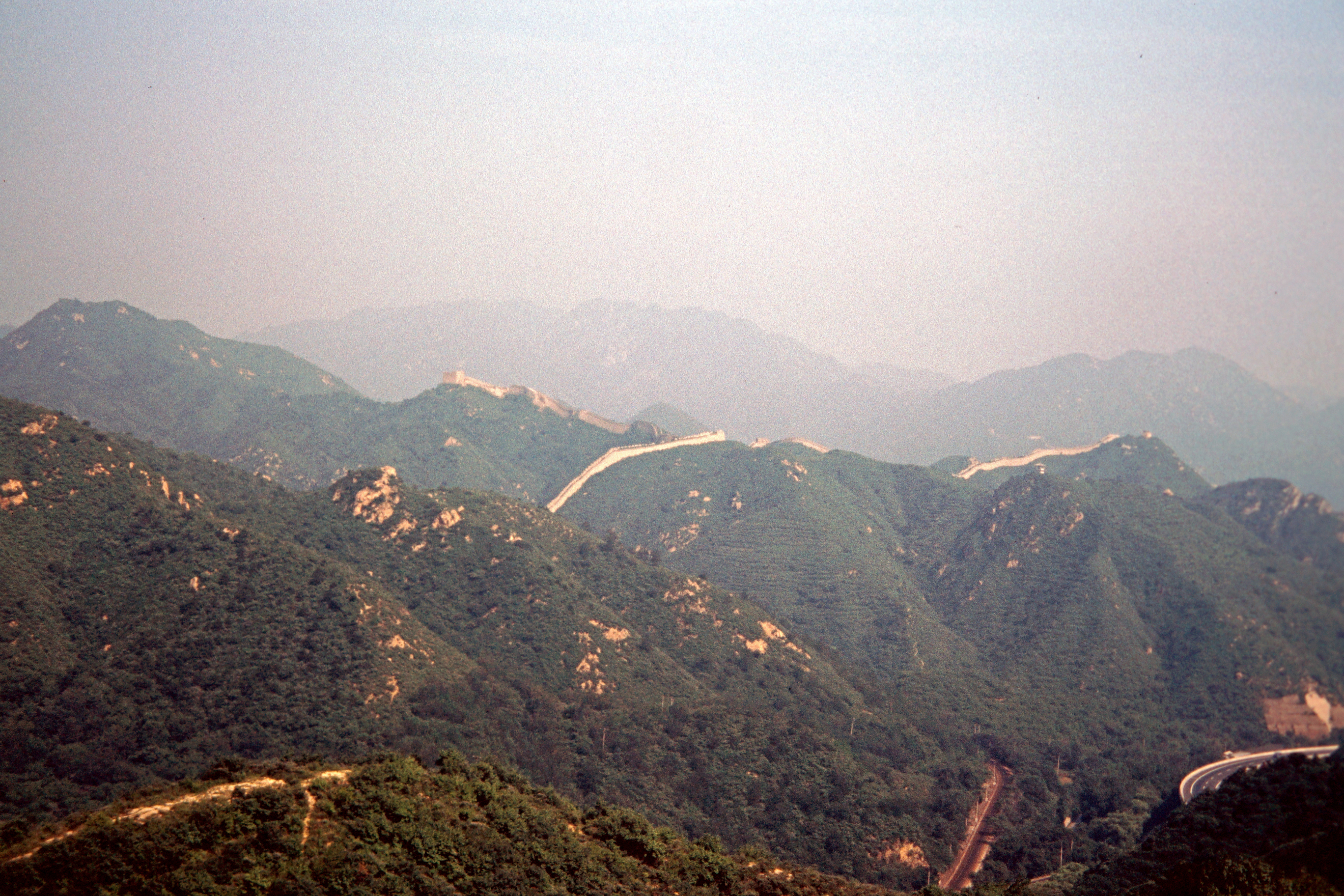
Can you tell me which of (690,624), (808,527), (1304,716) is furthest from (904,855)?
(808,527)

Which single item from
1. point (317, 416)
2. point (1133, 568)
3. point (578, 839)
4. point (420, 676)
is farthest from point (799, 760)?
point (317, 416)

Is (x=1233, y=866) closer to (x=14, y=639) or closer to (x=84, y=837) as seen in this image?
(x=84, y=837)

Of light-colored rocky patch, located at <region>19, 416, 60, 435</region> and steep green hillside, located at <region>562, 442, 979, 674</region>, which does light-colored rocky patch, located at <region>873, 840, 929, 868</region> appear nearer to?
steep green hillside, located at <region>562, 442, 979, 674</region>

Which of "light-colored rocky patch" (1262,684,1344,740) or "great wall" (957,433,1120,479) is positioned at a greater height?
"great wall" (957,433,1120,479)

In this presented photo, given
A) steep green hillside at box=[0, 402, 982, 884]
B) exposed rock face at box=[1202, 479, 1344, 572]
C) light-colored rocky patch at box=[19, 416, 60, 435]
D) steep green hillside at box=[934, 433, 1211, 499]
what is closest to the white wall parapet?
steep green hillside at box=[934, 433, 1211, 499]

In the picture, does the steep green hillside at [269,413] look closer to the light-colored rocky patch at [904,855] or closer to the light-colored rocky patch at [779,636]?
the light-colored rocky patch at [779,636]

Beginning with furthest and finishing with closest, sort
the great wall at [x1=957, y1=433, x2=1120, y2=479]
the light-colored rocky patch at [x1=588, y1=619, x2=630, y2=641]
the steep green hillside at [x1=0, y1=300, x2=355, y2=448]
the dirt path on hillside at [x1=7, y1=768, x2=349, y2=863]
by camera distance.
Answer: the great wall at [x1=957, y1=433, x2=1120, y2=479], the steep green hillside at [x1=0, y1=300, x2=355, y2=448], the light-colored rocky patch at [x1=588, y1=619, x2=630, y2=641], the dirt path on hillside at [x1=7, y1=768, x2=349, y2=863]
